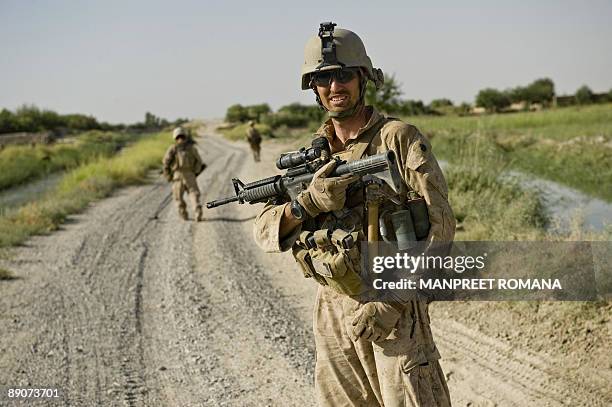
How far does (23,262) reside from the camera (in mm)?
9266

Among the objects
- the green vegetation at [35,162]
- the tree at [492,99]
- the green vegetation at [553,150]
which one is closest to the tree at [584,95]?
the tree at [492,99]

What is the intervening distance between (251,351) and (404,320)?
10.0 feet

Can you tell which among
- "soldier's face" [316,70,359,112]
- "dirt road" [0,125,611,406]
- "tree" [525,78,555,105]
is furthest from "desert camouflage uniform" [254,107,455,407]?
"tree" [525,78,555,105]

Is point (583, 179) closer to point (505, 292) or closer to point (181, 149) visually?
point (181, 149)

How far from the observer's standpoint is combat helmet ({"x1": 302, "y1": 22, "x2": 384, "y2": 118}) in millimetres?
2746

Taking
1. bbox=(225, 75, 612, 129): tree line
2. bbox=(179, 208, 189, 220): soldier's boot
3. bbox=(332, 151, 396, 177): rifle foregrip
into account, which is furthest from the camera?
bbox=(225, 75, 612, 129): tree line

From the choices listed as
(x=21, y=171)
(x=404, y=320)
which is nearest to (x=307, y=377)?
(x=404, y=320)

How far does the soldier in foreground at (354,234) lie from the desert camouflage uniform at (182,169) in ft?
30.3

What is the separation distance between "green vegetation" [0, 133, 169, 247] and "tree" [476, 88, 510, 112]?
154 ft

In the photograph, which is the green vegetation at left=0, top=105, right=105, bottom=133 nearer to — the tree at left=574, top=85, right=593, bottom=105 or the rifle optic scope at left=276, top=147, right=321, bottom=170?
the tree at left=574, top=85, right=593, bottom=105

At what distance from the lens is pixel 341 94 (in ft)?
9.09

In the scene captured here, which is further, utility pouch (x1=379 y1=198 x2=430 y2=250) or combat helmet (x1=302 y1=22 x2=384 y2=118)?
combat helmet (x1=302 y1=22 x2=384 y2=118)

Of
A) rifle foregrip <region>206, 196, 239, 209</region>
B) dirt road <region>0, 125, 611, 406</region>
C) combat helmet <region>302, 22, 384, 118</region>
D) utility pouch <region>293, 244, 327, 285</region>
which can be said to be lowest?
dirt road <region>0, 125, 611, 406</region>

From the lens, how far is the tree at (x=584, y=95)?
54375 millimetres
